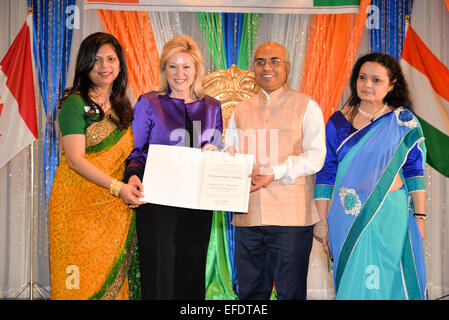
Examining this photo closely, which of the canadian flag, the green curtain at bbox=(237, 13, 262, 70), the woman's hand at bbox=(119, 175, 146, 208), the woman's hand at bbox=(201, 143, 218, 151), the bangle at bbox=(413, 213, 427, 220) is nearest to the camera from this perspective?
the woman's hand at bbox=(119, 175, 146, 208)

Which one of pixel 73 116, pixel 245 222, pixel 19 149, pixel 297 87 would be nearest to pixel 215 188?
pixel 245 222

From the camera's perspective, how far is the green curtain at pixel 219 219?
11.8ft

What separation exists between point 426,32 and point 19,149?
3.62 m

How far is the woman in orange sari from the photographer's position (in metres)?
2.09

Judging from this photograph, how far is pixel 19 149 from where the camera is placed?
3557mm

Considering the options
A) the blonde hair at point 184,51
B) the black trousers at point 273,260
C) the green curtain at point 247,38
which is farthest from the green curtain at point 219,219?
the blonde hair at point 184,51

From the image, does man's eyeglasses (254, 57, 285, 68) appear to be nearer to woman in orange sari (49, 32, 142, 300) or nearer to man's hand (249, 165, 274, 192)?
man's hand (249, 165, 274, 192)

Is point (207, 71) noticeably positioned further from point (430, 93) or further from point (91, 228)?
point (91, 228)

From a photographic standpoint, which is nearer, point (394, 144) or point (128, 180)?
point (128, 180)

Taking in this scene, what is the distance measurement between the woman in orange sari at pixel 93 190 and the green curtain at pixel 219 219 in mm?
1445

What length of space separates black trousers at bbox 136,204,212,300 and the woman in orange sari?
14 cm

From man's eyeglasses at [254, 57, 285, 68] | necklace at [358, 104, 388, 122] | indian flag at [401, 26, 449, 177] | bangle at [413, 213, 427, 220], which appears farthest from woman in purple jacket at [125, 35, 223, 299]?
indian flag at [401, 26, 449, 177]

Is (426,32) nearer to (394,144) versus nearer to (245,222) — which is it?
(394,144)

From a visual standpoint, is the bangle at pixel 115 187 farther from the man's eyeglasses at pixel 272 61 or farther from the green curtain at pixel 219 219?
the green curtain at pixel 219 219
